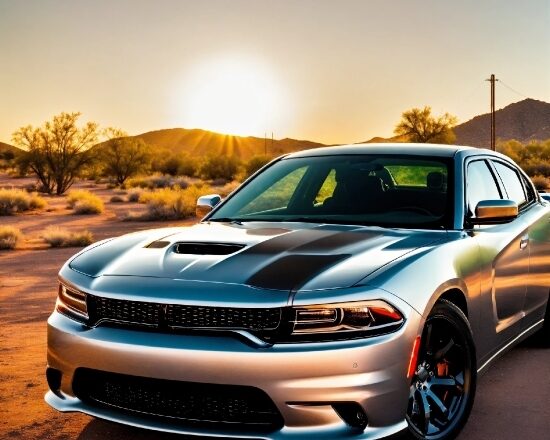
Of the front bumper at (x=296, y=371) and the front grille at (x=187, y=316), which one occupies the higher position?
the front grille at (x=187, y=316)

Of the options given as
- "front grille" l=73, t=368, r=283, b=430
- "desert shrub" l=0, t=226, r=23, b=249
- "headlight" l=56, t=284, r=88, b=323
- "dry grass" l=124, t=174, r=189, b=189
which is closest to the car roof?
"headlight" l=56, t=284, r=88, b=323

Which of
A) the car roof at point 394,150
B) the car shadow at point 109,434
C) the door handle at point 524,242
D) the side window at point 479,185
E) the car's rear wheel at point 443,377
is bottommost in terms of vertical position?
the car shadow at point 109,434

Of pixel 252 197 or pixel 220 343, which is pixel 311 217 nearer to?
pixel 252 197

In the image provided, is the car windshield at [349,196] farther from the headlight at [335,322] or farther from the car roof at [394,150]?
the headlight at [335,322]

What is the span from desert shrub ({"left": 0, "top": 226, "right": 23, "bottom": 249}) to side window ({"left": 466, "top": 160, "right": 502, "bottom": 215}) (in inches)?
586

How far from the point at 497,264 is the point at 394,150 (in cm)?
114

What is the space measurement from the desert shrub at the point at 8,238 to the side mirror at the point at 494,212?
1555 centimetres

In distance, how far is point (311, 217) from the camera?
5363 millimetres

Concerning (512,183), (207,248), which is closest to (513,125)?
(512,183)

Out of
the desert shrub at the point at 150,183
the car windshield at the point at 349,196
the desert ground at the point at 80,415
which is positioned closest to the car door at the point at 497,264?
the car windshield at the point at 349,196

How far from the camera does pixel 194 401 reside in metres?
3.74

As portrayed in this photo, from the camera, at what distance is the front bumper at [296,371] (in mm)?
3539

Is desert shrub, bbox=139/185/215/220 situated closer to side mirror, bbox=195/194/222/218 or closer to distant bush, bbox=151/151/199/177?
side mirror, bbox=195/194/222/218

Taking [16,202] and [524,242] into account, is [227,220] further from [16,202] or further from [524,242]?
[16,202]
